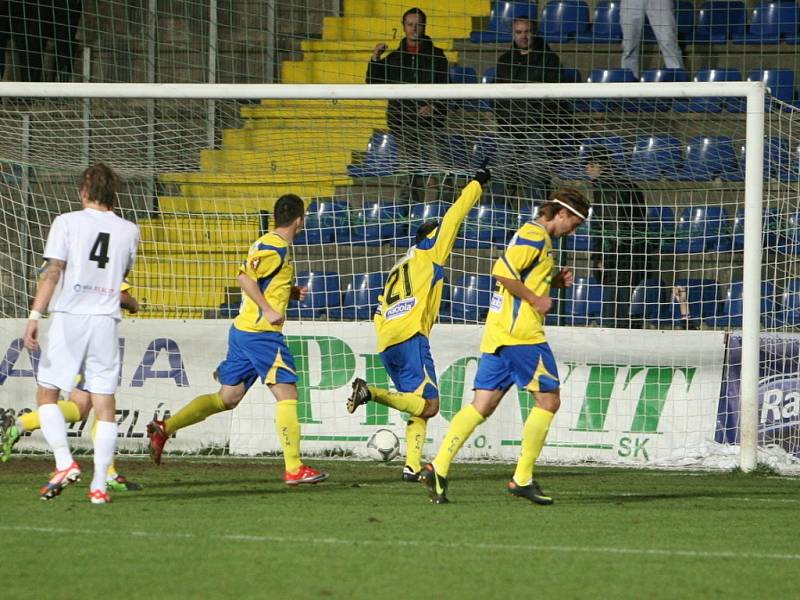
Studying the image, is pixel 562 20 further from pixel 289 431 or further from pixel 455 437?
pixel 455 437

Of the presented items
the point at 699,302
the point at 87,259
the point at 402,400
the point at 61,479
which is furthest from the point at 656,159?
the point at 61,479

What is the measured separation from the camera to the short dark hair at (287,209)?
346 inches

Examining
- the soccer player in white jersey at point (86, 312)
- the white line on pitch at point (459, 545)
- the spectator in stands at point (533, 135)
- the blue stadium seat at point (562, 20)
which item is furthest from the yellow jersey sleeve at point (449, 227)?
the blue stadium seat at point (562, 20)

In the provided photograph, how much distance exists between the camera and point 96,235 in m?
7.35

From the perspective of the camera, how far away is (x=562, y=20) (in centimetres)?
1485

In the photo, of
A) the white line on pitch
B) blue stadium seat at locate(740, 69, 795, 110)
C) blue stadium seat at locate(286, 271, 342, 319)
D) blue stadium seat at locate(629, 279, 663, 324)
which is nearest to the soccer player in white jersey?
the white line on pitch

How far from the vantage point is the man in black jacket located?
1191 centimetres

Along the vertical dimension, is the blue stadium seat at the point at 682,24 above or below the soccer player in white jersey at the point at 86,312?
above

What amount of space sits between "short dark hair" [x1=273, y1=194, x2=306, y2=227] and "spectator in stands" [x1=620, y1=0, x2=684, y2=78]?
256 inches

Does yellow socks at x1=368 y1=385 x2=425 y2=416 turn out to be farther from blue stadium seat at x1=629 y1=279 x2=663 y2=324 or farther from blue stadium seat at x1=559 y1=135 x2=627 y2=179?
blue stadium seat at x1=629 y1=279 x2=663 y2=324

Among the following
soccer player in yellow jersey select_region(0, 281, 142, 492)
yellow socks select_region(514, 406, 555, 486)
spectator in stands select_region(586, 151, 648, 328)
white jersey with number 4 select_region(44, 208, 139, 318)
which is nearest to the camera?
white jersey with number 4 select_region(44, 208, 139, 318)

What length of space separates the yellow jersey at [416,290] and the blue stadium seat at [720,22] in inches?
267

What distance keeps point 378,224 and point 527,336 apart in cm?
531

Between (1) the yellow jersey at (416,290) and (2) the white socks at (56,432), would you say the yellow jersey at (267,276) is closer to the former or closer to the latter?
(1) the yellow jersey at (416,290)
